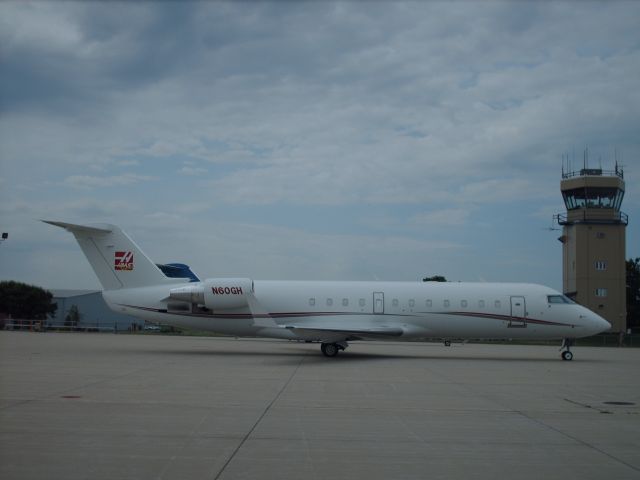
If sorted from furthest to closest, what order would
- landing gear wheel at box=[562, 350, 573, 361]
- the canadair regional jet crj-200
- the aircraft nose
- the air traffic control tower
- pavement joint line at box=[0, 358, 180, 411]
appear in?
the air traffic control tower, landing gear wheel at box=[562, 350, 573, 361], the aircraft nose, the canadair regional jet crj-200, pavement joint line at box=[0, 358, 180, 411]

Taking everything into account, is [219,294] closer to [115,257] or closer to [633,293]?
[115,257]

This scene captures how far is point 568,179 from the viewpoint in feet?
194

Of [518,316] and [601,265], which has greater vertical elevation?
[601,265]

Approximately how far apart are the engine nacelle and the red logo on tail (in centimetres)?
213

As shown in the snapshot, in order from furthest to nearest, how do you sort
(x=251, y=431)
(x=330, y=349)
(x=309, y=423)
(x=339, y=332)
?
(x=330, y=349), (x=339, y=332), (x=309, y=423), (x=251, y=431)

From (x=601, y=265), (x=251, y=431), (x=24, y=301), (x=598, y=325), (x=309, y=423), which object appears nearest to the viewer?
(x=251, y=431)

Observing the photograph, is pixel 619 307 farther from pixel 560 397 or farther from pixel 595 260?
pixel 560 397

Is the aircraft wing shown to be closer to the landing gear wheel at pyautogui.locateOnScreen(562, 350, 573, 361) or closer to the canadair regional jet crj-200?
the canadair regional jet crj-200

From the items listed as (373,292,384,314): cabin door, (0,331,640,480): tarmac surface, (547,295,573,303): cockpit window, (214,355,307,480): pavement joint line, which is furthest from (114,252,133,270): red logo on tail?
(547,295,573,303): cockpit window

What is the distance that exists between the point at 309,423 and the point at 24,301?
7687cm

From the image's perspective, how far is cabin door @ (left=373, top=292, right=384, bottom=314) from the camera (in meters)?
24.2

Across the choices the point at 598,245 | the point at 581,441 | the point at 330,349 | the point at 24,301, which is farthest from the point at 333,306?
the point at 24,301

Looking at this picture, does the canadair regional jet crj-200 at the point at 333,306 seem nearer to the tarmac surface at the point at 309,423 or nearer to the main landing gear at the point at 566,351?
the main landing gear at the point at 566,351

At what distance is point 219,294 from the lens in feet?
78.2
